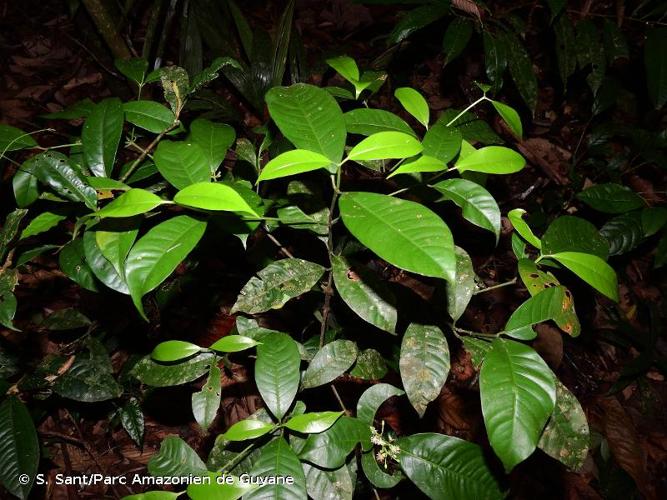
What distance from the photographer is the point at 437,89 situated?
8.42 feet

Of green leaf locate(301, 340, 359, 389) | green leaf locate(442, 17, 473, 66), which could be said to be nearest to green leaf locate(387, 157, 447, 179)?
green leaf locate(301, 340, 359, 389)

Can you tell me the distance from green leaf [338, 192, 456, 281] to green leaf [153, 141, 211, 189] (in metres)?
0.28

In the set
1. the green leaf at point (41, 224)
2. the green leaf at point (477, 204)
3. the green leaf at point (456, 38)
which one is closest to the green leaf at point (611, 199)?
the green leaf at point (456, 38)

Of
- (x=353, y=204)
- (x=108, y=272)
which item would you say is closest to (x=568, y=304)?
(x=353, y=204)

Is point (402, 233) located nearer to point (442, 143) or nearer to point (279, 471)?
point (442, 143)

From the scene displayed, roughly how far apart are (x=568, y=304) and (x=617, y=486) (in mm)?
1288

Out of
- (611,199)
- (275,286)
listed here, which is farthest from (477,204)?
(611,199)

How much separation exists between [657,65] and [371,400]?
141 cm

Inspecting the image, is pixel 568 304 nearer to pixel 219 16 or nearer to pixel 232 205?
pixel 232 205

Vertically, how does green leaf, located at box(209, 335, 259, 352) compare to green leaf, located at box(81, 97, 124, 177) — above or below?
below

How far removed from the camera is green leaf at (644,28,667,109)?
1405 mm

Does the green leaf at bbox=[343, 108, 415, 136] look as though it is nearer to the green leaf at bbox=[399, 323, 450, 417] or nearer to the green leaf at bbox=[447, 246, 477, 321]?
the green leaf at bbox=[447, 246, 477, 321]

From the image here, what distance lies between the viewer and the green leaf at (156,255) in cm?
59

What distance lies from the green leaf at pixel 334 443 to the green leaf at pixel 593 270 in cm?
48
